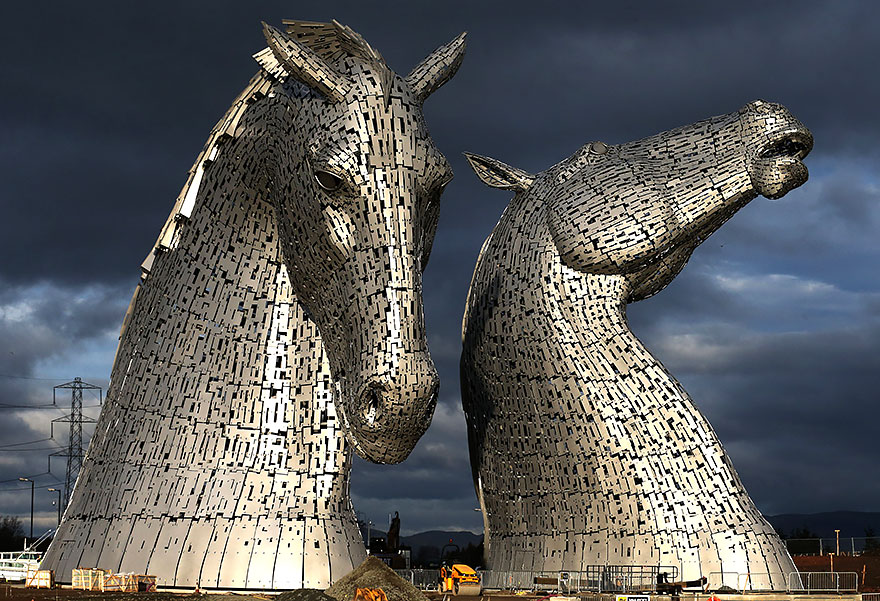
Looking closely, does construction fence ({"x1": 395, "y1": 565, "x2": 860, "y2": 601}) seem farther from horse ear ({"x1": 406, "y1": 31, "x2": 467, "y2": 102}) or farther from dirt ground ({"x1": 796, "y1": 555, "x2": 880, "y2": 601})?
dirt ground ({"x1": 796, "y1": 555, "x2": 880, "y2": 601})

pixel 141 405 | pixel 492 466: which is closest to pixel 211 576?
pixel 141 405

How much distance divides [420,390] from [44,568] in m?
4.22

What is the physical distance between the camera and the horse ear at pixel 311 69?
811 cm

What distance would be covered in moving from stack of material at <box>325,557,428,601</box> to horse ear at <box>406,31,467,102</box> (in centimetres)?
379

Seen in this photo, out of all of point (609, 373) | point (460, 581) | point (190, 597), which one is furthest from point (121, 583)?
point (609, 373)

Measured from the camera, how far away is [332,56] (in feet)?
28.4

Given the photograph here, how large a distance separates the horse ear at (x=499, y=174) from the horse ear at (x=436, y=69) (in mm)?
5971

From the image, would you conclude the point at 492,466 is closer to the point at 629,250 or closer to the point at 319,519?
the point at 629,250

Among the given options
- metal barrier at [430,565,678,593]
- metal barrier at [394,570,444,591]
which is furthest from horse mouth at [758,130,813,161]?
metal barrier at [394,570,444,591]

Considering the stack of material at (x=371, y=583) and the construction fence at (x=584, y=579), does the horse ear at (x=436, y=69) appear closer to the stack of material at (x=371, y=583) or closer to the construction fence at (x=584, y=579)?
the stack of material at (x=371, y=583)

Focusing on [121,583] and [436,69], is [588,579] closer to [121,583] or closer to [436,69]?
[121,583]

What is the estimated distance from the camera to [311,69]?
8148 mm

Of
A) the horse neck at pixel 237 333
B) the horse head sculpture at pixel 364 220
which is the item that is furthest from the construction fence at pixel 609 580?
the horse head sculpture at pixel 364 220

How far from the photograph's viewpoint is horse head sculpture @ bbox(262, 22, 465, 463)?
24.6 feet
